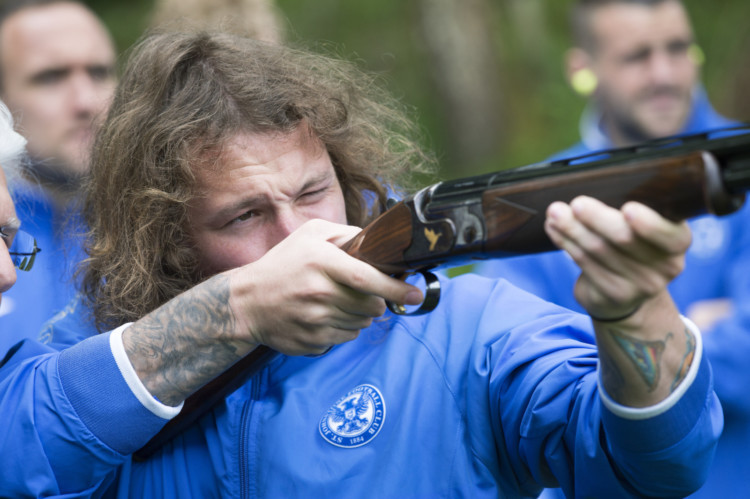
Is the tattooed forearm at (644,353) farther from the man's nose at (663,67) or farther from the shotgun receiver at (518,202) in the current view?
the man's nose at (663,67)

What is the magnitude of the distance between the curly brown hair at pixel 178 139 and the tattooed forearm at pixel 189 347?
0.37 meters

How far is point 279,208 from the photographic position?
2598mm

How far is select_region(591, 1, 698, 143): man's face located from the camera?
500 centimetres

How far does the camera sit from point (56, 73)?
16.4 ft

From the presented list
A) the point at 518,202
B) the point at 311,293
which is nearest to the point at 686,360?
the point at 518,202

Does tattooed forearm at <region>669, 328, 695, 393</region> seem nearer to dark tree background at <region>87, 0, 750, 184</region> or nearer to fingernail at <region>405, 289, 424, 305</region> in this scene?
fingernail at <region>405, 289, 424, 305</region>

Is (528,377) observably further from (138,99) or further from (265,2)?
(265,2)

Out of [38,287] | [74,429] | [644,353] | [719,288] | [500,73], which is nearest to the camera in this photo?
[644,353]

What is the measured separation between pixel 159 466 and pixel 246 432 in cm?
30

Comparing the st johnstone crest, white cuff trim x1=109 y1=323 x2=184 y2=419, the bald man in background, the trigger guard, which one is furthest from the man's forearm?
the bald man in background

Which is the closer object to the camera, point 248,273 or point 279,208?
point 248,273

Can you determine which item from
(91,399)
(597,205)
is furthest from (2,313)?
(597,205)

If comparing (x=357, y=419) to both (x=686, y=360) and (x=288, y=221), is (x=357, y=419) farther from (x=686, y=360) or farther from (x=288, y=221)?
(x=686, y=360)

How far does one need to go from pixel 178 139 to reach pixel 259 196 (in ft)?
1.12
